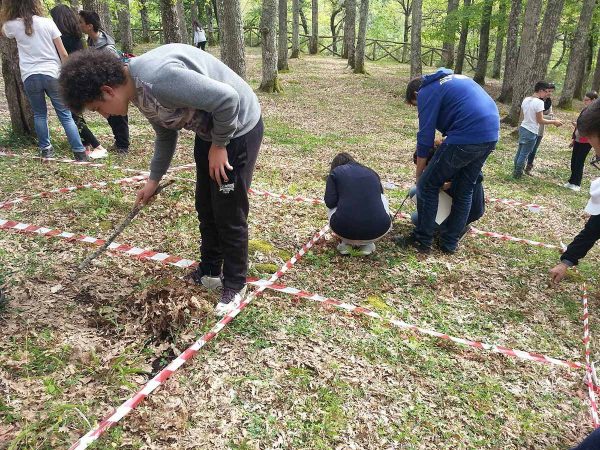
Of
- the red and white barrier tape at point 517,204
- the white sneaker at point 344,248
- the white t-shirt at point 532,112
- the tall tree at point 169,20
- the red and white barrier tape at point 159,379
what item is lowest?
the red and white barrier tape at point 517,204

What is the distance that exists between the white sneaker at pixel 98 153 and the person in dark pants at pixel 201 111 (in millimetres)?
3409

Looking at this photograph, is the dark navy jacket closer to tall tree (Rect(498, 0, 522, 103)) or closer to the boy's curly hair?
the boy's curly hair

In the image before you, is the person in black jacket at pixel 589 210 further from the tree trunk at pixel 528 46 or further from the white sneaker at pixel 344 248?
the tree trunk at pixel 528 46

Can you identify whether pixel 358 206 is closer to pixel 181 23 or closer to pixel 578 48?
pixel 181 23

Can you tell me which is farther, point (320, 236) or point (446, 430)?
point (320, 236)

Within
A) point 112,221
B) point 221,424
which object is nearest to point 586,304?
point 221,424

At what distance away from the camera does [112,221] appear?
4.24 meters

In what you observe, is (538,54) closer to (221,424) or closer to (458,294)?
(458,294)

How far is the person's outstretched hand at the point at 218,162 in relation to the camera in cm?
243

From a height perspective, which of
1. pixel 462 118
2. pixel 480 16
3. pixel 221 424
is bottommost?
pixel 221 424

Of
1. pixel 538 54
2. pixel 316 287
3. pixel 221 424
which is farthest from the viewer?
pixel 538 54

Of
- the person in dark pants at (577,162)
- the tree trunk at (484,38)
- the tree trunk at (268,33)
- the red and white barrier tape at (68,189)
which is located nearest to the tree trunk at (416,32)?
the tree trunk at (484,38)

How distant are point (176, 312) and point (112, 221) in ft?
5.96

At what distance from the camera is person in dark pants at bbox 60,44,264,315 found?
209 centimetres
